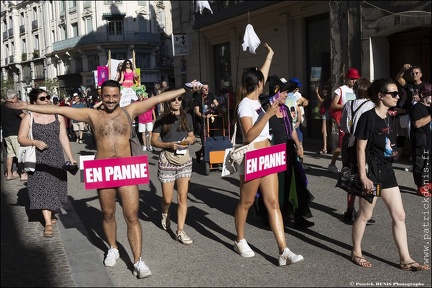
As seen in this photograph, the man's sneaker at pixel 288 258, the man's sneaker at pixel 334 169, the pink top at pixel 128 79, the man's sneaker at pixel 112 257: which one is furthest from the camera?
the pink top at pixel 128 79

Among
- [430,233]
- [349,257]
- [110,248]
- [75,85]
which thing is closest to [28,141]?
[110,248]

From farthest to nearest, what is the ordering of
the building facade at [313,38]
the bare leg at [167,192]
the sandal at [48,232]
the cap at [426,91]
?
1. the building facade at [313,38]
2. the cap at [426,91]
3. the sandal at [48,232]
4. the bare leg at [167,192]

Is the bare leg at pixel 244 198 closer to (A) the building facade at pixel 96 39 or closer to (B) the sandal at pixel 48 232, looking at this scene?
(B) the sandal at pixel 48 232

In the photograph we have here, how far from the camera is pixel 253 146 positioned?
4.74m

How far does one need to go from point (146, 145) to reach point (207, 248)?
8.89 meters

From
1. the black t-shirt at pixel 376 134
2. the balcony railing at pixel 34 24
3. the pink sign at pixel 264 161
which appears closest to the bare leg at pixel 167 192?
the pink sign at pixel 264 161

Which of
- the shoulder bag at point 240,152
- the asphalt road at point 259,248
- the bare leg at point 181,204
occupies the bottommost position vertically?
the asphalt road at point 259,248

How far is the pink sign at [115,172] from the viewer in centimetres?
439

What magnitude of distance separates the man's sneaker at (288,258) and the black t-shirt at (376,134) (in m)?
1.14

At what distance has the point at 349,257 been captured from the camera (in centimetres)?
486

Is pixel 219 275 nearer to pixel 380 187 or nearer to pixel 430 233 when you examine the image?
pixel 380 187

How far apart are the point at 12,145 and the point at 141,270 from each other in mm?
6716

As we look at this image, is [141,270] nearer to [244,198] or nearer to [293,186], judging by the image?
[244,198]

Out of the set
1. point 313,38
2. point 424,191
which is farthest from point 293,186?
point 313,38
